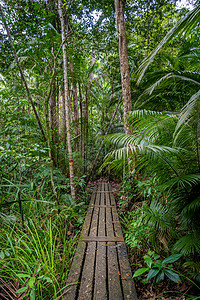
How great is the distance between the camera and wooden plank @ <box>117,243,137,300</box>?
1.28 metres

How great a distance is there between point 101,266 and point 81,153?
2.95 m

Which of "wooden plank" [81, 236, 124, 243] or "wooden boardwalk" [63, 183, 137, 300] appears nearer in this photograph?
"wooden boardwalk" [63, 183, 137, 300]

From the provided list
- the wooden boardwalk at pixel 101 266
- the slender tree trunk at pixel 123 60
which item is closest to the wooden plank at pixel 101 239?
the wooden boardwalk at pixel 101 266

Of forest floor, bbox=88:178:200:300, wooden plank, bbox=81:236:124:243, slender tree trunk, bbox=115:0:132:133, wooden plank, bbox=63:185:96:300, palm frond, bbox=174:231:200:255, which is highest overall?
slender tree trunk, bbox=115:0:132:133

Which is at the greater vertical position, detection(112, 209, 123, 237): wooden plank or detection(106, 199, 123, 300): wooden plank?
detection(106, 199, 123, 300): wooden plank

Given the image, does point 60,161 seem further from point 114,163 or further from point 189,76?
point 189,76

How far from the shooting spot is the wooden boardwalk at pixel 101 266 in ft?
4.28

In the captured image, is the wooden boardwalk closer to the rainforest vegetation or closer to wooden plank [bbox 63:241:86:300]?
wooden plank [bbox 63:241:86:300]

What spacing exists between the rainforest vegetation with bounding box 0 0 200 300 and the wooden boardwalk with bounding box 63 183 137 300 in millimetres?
146

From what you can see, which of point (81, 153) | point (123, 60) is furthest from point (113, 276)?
point (123, 60)

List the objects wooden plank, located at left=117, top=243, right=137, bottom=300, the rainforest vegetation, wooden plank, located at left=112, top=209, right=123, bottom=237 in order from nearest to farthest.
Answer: wooden plank, located at left=117, top=243, right=137, bottom=300 → the rainforest vegetation → wooden plank, located at left=112, top=209, right=123, bottom=237

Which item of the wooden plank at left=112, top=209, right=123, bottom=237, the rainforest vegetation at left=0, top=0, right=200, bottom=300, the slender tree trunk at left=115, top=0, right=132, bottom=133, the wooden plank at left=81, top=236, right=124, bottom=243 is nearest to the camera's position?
the rainforest vegetation at left=0, top=0, right=200, bottom=300

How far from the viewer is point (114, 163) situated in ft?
5.81

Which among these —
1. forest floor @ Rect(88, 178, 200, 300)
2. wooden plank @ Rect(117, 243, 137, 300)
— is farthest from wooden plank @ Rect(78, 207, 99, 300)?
forest floor @ Rect(88, 178, 200, 300)
